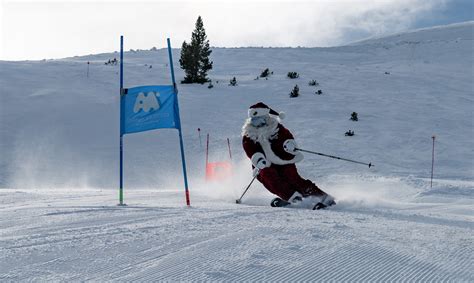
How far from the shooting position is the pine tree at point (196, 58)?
22938 mm

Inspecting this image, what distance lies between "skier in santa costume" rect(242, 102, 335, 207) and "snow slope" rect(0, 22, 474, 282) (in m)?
0.51

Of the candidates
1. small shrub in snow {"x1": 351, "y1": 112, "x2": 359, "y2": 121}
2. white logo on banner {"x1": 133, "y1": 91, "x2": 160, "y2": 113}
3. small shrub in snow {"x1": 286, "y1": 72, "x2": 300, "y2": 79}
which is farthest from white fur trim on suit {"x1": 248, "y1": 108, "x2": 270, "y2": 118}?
Answer: small shrub in snow {"x1": 286, "y1": 72, "x2": 300, "y2": 79}

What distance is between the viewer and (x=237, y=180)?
965cm

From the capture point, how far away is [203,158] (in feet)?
43.6

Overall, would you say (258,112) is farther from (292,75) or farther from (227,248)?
(292,75)

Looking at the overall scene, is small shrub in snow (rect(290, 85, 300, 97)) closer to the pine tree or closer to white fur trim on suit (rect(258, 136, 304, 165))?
the pine tree

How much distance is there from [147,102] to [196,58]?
16959 millimetres

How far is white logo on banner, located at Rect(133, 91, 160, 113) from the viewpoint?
6.59 metres

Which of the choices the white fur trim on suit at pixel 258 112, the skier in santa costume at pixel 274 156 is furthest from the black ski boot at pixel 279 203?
the white fur trim on suit at pixel 258 112

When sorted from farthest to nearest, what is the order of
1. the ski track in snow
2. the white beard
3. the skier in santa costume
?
the white beard → the skier in santa costume → the ski track in snow

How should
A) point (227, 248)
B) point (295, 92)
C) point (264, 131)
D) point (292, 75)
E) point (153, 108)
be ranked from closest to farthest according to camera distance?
1. point (227, 248)
2. point (153, 108)
3. point (264, 131)
4. point (295, 92)
5. point (292, 75)

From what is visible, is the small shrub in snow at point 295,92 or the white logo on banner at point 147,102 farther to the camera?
the small shrub in snow at point 295,92

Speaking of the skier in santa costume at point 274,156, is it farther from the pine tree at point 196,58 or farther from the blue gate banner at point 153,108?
the pine tree at point 196,58

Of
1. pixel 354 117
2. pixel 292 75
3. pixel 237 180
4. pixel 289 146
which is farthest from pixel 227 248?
pixel 292 75
